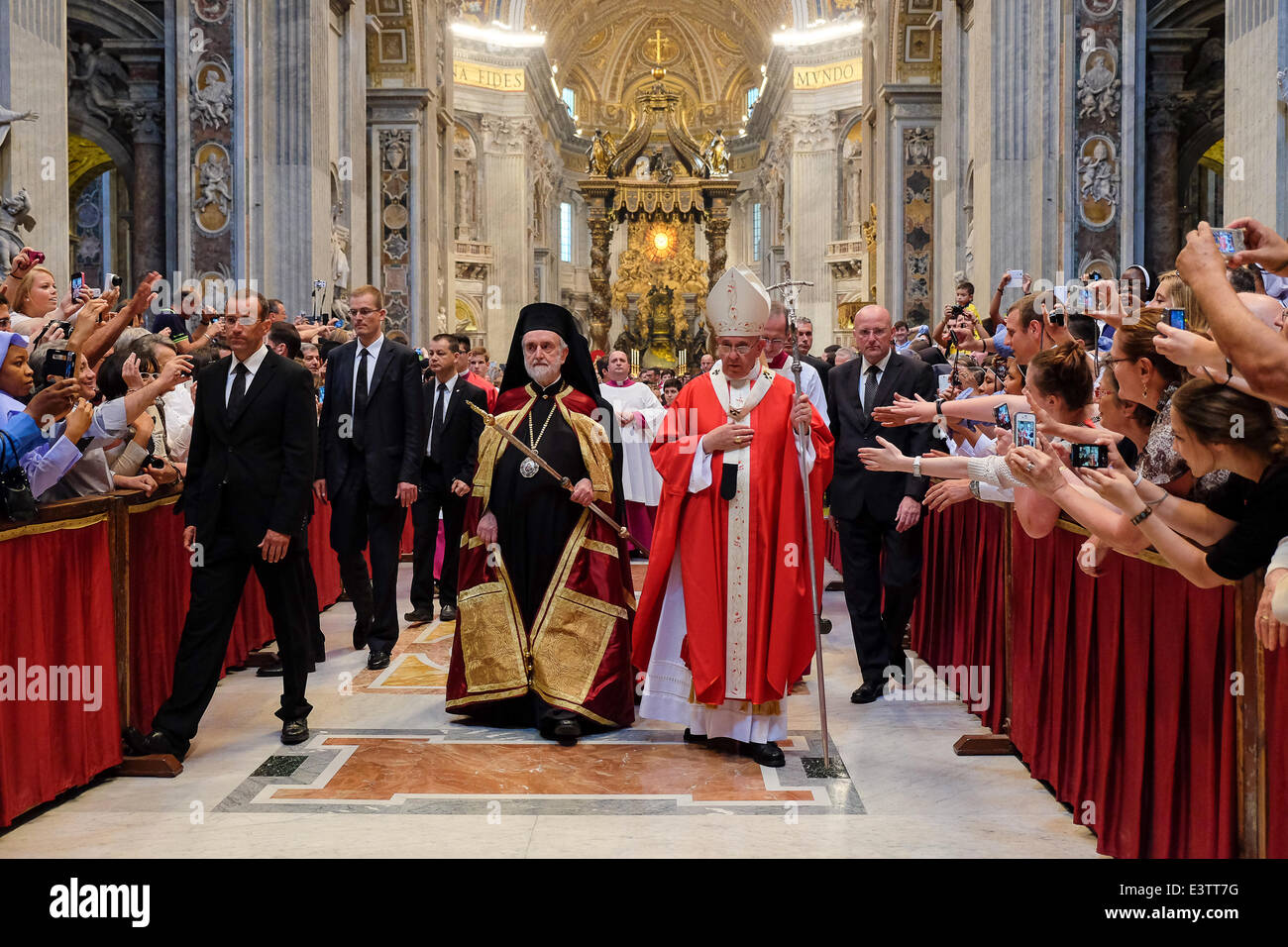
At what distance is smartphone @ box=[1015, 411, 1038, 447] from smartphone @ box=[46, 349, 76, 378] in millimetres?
3130

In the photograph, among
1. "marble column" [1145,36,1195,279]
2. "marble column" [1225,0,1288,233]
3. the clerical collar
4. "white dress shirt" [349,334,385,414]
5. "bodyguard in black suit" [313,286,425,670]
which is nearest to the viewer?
the clerical collar

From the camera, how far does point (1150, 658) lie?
11.7ft

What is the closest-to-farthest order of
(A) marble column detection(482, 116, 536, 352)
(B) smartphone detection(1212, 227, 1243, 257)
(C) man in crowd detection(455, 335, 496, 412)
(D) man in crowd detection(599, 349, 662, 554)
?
(B) smartphone detection(1212, 227, 1243, 257) → (C) man in crowd detection(455, 335, 496, 412) → (D) man in crowd detection(599, 349, 662, 554) → (A) marble column detection(482, 116, 536, 352)

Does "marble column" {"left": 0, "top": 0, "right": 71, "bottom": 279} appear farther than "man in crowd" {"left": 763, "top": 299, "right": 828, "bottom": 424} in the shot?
Yes

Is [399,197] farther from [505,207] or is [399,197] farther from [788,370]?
[505,207]

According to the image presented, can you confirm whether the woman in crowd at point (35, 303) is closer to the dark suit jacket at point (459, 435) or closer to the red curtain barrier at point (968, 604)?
the dark suit jacket at point (459, 435)

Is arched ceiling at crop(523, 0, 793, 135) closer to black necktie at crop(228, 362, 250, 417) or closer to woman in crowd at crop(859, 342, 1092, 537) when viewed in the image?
black necktie at crop(228, 362, 250, 417)

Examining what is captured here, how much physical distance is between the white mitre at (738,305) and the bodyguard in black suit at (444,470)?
10.7ft

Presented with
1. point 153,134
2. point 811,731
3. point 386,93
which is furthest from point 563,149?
point 811,731

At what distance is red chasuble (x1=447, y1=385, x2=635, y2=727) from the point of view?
5434 mm

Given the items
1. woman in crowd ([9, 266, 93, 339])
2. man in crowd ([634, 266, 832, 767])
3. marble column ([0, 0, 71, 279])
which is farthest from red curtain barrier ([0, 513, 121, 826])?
marble column ([0, 0, 71, 279])

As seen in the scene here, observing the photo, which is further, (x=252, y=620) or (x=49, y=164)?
(x=49, y=164)

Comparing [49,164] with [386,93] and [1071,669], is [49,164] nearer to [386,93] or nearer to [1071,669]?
[1071,669]

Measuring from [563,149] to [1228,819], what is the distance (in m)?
42.4
